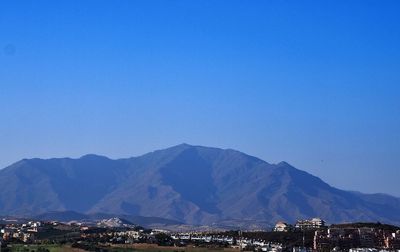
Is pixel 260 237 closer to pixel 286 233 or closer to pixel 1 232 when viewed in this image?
pixel 286 233

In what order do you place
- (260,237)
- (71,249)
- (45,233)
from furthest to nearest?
(45,233)
(260,237)
(71,249)

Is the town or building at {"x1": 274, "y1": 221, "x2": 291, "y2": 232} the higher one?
building at {"x1": 274, "y1": 221, "x2": 291, "y2": 232}

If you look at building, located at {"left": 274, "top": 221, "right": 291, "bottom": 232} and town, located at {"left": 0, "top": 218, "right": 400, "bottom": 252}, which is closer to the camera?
town, located at {"left": 0, "top": 218, "right": 400, "bottom": 252}

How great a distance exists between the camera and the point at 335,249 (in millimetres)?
83812

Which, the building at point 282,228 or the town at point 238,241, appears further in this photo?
the building at point 282,228

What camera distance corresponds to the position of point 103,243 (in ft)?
288

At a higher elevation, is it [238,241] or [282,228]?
[282,228]

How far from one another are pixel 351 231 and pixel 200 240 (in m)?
14.0

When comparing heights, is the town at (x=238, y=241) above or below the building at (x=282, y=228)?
below

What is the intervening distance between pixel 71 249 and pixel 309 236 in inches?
1017

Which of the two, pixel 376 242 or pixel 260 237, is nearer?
pixel 376 242

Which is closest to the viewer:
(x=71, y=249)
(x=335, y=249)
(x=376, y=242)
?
(x=71, y=249)

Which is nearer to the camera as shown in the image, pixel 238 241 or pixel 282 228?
pixel 238 241

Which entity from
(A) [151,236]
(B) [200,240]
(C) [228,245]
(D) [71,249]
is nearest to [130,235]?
(A) [151,236]
